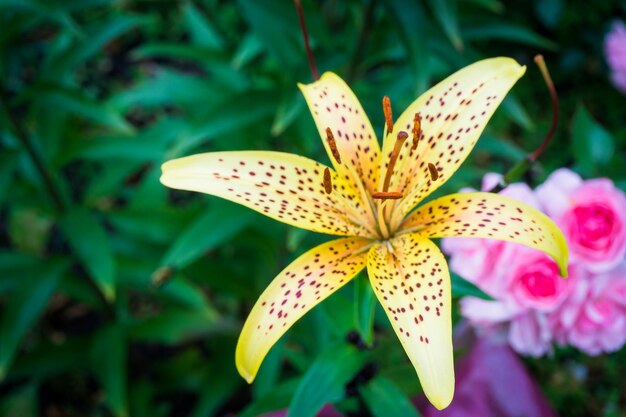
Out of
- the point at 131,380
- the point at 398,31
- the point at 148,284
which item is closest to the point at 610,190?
the point at 398,31

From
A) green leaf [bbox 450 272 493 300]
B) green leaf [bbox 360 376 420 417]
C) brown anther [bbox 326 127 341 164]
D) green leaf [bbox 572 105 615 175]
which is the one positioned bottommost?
green leaf [bbox 360 376 420 417]

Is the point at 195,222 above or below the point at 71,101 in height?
below

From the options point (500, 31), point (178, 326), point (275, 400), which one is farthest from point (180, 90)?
point (275, 400)

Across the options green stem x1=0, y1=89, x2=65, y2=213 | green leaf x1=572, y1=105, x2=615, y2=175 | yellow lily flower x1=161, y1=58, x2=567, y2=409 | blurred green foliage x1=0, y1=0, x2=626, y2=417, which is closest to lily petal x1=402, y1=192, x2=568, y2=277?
yellow lily flower x1=161, y1=58, x2=567, y2=409

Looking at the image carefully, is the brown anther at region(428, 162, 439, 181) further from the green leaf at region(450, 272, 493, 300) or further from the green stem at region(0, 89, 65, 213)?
the green stem at region(0, 89, 65, 213)

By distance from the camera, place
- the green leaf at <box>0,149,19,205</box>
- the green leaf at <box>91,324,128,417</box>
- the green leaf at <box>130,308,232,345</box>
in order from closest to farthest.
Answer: the green leaf at <box>0,149,19,205</box>
the green leaf at <box>91,324,128,417</box>
the green leaf at <box>130,308,232,345</box>

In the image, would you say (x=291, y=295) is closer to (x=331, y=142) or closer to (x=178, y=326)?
(x=331, y=142)

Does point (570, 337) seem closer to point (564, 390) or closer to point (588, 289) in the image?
point (588, 289)
